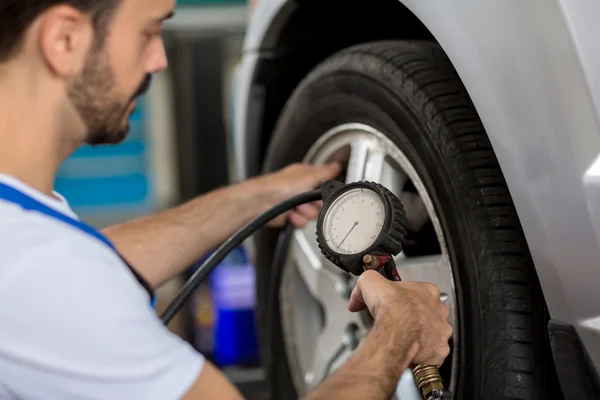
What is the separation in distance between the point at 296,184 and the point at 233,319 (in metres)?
1.65

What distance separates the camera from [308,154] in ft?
4.33

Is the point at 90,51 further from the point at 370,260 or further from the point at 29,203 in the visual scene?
the point at 370,260

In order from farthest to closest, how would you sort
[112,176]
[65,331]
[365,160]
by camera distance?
[112,176] → [365,160] → [65,331]

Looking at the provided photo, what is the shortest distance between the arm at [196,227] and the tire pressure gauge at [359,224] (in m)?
0.31

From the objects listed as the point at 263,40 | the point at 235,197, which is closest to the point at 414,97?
the point at 235,197

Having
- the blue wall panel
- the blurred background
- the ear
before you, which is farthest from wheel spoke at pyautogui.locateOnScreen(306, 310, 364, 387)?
the blue wall panel

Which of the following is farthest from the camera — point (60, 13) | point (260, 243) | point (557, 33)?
point (260, 243)

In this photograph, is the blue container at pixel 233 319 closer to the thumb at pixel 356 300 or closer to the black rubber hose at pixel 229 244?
the black rubber hose at pixel 229 244

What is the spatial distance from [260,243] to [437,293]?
0.72 meters

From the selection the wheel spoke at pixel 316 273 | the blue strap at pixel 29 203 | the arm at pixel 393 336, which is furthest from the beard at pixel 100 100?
the wheel spoke at pixel 316 273

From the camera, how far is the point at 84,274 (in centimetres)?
70

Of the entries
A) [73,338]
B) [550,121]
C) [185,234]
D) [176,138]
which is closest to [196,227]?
[185,234]

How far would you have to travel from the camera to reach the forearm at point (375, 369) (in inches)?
31.0

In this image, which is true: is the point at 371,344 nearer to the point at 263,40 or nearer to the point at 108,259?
the point at 108,259
